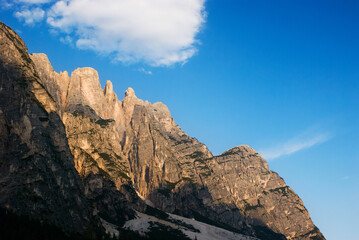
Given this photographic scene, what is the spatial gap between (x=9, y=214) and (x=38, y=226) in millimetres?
15141

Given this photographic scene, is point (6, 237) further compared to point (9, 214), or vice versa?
point (9, 214)

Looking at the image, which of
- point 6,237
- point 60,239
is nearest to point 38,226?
point 60,239

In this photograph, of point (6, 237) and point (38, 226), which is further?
point (38, 226)

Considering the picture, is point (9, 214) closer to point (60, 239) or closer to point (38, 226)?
point (38, 226)

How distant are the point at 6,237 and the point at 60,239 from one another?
96.7 ft

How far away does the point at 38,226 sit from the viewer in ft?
635

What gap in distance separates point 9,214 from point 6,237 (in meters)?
26.3

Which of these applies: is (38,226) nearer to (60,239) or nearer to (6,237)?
(60,239)

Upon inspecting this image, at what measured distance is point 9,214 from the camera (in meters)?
195

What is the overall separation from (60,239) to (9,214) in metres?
27.0

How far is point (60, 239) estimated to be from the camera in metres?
194

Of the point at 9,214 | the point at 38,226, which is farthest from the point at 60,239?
the point at 9,214

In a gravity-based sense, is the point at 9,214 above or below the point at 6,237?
above
